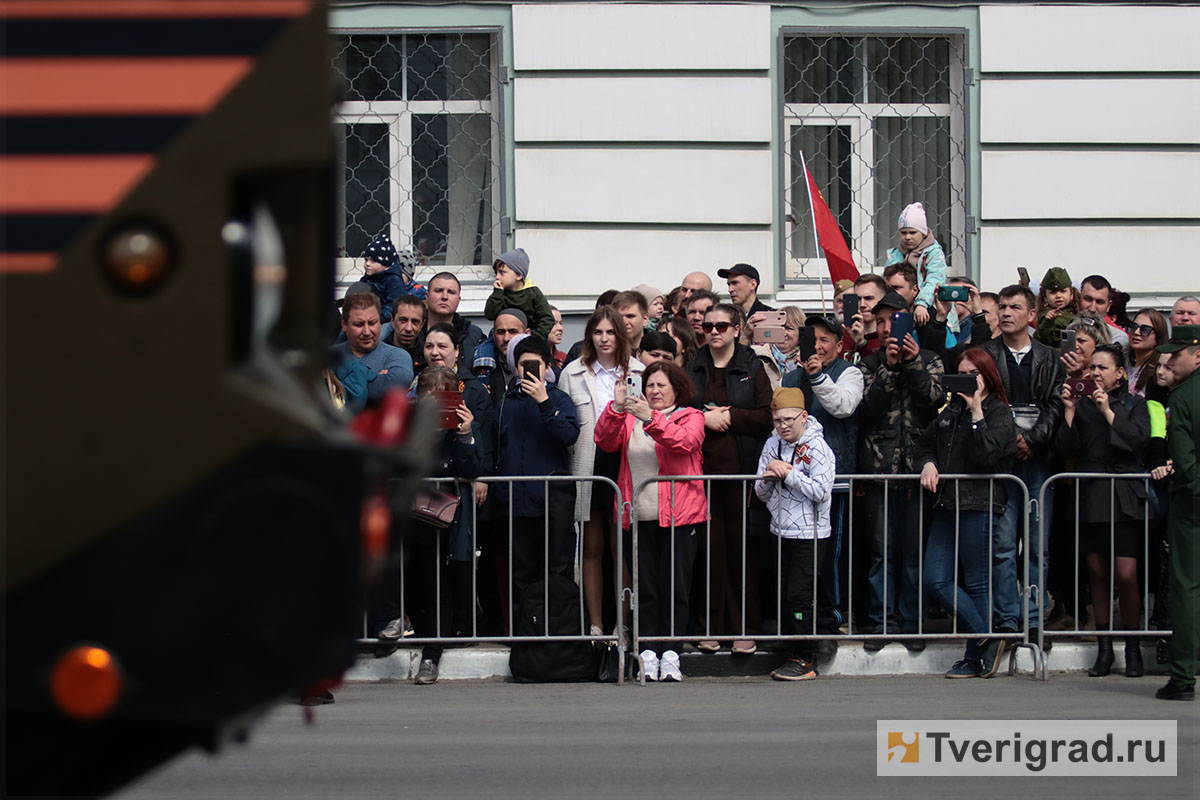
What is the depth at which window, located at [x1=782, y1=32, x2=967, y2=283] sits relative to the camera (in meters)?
13.5

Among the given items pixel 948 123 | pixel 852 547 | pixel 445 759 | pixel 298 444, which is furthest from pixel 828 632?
pixel 298 444

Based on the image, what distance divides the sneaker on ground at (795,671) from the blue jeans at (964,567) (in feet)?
3.07

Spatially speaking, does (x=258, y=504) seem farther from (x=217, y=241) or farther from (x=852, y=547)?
(x=852, y=547)

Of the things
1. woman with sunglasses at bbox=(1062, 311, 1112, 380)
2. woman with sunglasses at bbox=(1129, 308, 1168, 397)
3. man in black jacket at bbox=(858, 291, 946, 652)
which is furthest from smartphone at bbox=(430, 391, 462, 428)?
woman with sunglasses at bbox=(1129, 308, 1168, 397)

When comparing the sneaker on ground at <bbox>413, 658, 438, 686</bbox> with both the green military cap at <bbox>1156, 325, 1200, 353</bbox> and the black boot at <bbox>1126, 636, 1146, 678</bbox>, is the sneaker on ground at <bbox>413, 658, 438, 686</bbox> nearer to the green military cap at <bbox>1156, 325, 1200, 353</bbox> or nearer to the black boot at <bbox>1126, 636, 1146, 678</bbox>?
the black boot at <bbox>1126, 636, 1146, 678</bbox>

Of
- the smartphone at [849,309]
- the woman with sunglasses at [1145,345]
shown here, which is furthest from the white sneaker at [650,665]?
the woman with sunglasses at [1145,345]

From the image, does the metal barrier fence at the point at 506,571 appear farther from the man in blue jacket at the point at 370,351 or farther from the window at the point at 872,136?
the window at the point at 872,136

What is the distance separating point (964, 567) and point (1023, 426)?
1.03 m

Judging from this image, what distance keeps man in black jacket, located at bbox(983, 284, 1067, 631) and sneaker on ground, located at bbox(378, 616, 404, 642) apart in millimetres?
3768

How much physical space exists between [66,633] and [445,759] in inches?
206

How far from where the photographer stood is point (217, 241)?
2.20 metres

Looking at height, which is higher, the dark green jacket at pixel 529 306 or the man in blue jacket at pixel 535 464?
the dark green jacket at pixel 529 306

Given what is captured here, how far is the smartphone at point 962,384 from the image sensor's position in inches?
372
